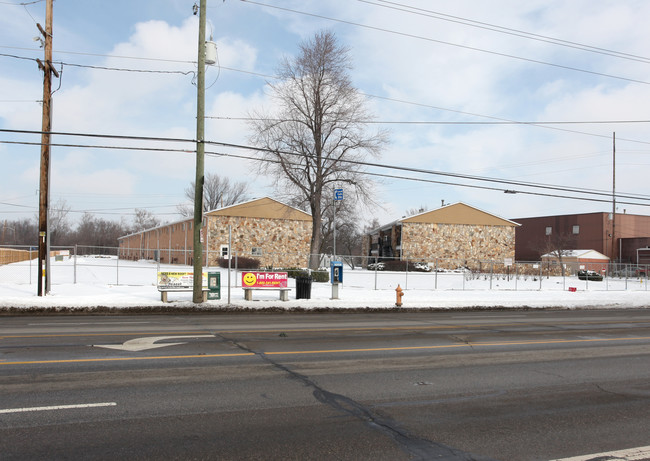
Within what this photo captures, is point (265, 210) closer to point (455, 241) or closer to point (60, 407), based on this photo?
point (455, 241)

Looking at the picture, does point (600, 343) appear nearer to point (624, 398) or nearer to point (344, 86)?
point (624, 398)

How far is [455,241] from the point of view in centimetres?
5572

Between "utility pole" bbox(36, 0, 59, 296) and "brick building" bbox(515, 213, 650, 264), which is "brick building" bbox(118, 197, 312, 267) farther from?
"brick building" bbox(515, 213, 650, 264)

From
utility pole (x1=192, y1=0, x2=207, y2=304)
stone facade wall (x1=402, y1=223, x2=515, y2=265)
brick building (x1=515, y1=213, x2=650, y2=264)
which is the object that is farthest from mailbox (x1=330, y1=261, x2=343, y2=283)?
brick building (x1=515, y1=213, x2=650, y2=264)

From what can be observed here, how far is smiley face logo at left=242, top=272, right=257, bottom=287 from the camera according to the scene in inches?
773

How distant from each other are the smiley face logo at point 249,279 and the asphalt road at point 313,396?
828 cm

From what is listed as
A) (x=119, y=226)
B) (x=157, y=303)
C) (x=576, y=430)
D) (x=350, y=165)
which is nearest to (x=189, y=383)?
(x=576, y=430)

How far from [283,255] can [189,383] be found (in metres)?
41.7

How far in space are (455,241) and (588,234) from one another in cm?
3287

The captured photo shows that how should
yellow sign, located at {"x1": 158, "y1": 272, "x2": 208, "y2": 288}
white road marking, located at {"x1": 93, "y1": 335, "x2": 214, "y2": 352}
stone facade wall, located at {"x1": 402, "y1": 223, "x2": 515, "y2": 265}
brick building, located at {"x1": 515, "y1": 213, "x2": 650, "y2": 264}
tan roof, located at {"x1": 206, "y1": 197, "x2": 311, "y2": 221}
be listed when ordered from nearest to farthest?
white road marking, located at {"x1": 93, "y1": 335, "x2": 214, "y2": 352} < yellow sign, located at {"x1": 158, "y1": 272, "x2": 208, "y2": 288} < tan roof, located at {"x1": 206, "y1": 197, "x2": 311, "y2": 221} < stone facade wall, located at {"x1": 402, "y1": 223, "x2": 515, "y2": 265} < brick building, located at {"x1": 515, "y1": 213, "x2": 650, "y2": 264}

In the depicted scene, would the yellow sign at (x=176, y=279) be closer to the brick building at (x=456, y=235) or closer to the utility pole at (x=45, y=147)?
the utility pole at (x=45, y=147)

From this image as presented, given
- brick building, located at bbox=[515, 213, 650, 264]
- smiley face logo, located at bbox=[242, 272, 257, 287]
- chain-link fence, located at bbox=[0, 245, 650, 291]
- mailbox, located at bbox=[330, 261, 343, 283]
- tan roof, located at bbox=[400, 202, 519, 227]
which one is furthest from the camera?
brick building, located at bbox=[515, 213, 650, 264]

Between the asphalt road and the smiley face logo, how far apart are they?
828cm

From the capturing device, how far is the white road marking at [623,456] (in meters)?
4.42
